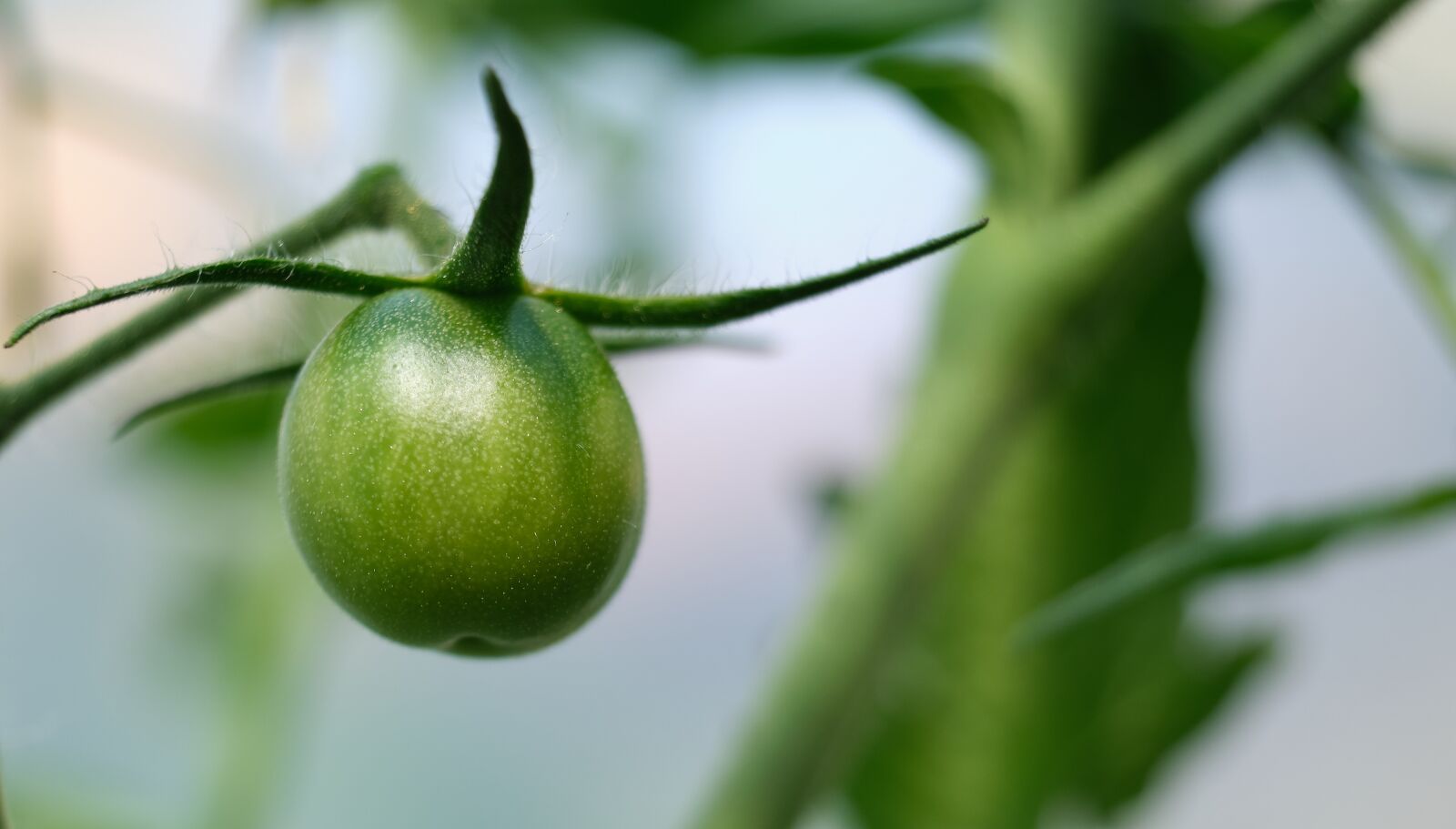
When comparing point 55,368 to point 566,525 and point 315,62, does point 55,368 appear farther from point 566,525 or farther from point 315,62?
point 315,62

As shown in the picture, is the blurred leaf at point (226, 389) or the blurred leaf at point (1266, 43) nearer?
the blurred leaf at point (226, 389)

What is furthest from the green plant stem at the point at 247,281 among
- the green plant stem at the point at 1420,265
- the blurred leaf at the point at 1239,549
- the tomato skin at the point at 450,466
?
the green plant stem at the point at 1420,265

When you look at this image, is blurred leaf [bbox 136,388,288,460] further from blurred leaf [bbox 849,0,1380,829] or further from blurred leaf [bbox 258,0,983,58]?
blurred leaf [bbox 849,0,1380,829]

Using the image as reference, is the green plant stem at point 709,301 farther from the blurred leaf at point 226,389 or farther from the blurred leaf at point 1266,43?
the blurred leaf at point 1266,43

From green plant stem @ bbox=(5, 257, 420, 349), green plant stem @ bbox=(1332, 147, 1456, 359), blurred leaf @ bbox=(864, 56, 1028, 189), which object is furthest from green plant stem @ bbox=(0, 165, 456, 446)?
green plant stem @ bbox=(1332, 147, 1456, 359)

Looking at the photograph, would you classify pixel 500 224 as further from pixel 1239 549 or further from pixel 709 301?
pixel 1239 549

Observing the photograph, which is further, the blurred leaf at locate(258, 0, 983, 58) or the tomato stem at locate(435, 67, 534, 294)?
the blurred leaf at locate(258, 0, 983, 58)

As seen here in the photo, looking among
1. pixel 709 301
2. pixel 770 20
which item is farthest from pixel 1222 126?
pixel 770 20
